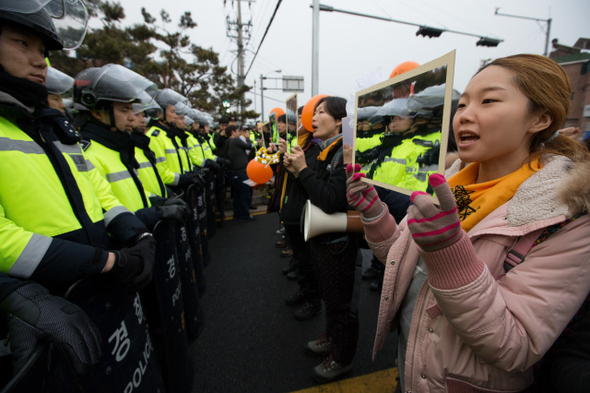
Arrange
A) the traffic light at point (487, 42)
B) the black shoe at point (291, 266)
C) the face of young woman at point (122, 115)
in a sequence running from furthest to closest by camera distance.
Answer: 1. the traffic light at point (487, 42)
2. the black shoe at point (291, 266)
3. the face of young woman at point (122, 115)

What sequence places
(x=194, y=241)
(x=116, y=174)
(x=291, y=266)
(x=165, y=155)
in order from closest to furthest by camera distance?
(x=116, y=174), (x=194, y=241), (x=291, y=266), (x=165, y=155)

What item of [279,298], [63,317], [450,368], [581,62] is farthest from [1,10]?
[581,62]

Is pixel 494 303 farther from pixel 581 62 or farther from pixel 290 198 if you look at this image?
pixel 581 62

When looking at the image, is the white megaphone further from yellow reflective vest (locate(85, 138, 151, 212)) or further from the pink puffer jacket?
yellow reflective vest (locate(85, 138, 151, 212))

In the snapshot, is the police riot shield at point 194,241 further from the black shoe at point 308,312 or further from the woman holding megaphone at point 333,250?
the woman holding megaphone at point 333,250

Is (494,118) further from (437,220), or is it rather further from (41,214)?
(41,214)

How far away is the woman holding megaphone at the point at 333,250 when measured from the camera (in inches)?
71.9

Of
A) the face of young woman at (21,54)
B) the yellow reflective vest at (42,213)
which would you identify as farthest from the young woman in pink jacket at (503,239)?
the face of young woman at (21,54)

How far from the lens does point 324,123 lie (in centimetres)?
207

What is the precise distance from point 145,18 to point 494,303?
76.9 ft

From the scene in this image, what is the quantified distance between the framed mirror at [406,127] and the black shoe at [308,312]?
1.96 metres

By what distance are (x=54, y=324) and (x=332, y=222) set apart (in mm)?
1423

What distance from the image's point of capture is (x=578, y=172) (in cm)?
70

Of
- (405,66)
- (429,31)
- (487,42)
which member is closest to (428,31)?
(429,31)
